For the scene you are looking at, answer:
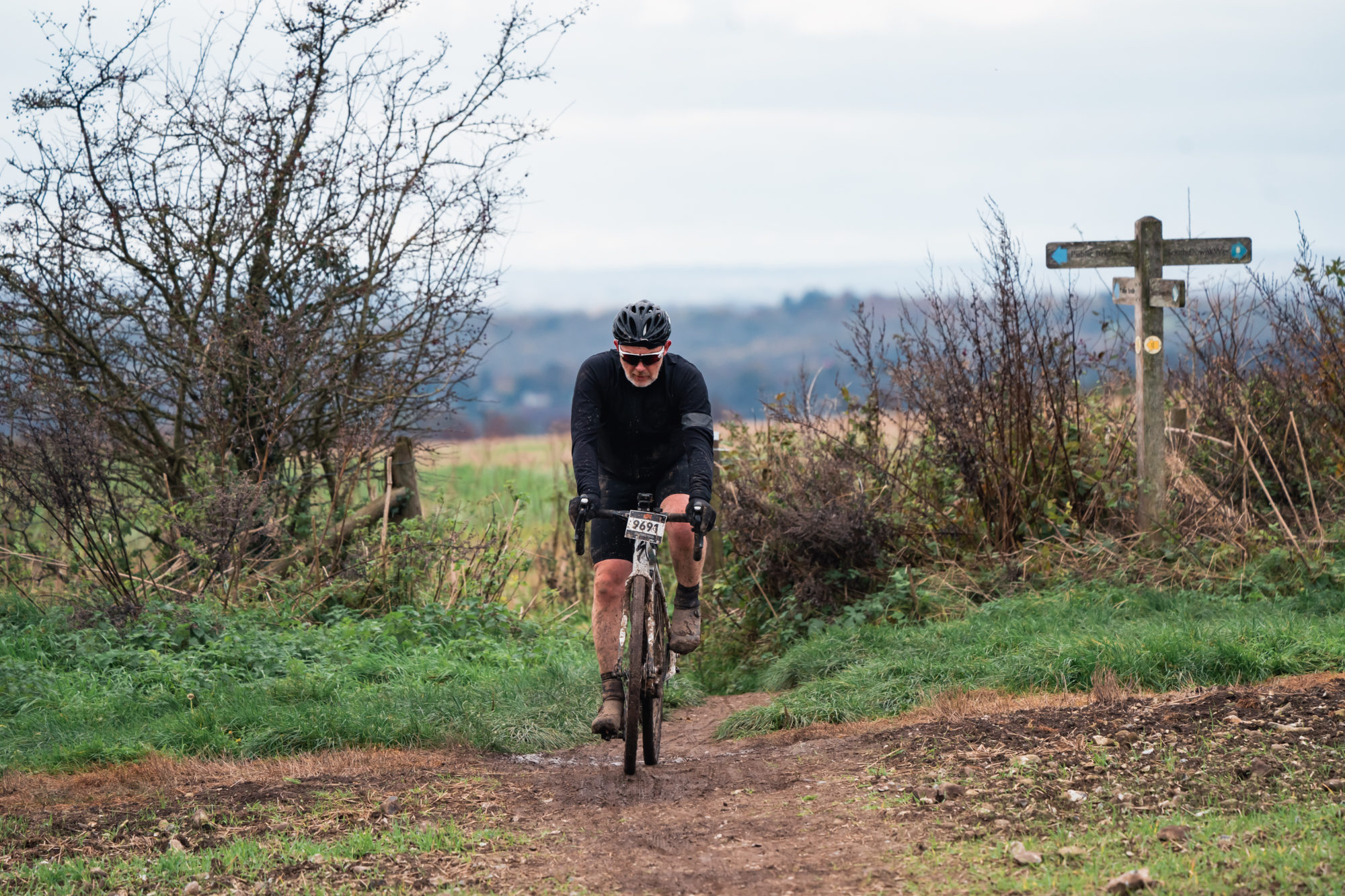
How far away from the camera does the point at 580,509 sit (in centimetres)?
555

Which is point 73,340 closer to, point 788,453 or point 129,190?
point 129,190

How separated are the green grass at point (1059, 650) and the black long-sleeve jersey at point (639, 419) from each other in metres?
1.82

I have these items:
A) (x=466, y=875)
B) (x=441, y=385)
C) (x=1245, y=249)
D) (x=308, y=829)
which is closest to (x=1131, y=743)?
(x=466, y=875)

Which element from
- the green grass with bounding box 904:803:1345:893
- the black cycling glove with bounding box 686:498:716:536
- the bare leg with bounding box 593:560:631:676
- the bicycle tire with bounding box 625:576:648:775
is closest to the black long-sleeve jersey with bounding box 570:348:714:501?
the black cycling glove with bounding box 686:498:716:536

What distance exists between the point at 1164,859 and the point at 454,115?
915 centimetres

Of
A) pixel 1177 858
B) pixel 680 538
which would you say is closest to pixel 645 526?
pixel 680 538

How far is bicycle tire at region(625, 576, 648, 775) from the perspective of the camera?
18.4ft

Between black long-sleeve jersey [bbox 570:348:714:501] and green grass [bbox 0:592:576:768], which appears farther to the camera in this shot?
green grass [bbox 0:592:576:768]

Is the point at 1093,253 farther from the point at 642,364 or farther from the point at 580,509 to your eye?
the point at 580,509

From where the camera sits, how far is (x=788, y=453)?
10602 millimetres

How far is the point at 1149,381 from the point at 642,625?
5607 mm

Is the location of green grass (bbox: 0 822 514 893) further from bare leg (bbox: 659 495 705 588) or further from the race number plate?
bare leg (bbox: 659 495 705 588)

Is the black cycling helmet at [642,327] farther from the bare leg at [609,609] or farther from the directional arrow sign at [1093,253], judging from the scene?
the directional arrow sign at [1093,253]

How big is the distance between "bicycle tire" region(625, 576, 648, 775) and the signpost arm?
5.08 m
